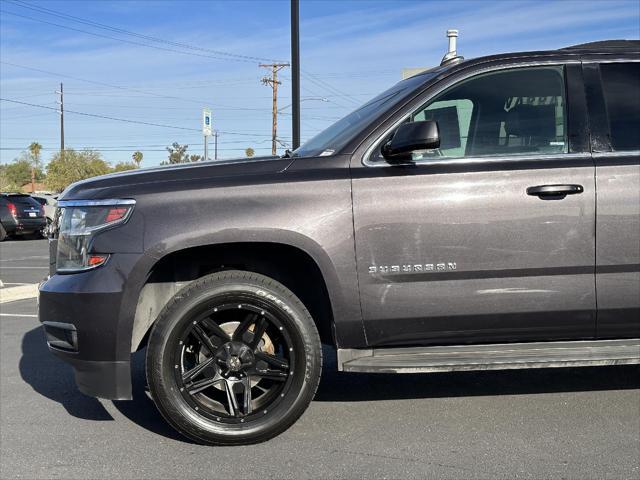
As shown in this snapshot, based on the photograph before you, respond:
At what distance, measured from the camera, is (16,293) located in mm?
8656

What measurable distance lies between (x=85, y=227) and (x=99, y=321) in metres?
0.50

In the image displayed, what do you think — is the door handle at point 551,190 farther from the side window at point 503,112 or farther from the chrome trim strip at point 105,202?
the chrome trim strip at point 105,202

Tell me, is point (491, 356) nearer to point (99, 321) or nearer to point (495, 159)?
point (495, 159)

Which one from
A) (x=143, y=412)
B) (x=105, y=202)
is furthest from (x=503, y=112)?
(x=143, y=412)

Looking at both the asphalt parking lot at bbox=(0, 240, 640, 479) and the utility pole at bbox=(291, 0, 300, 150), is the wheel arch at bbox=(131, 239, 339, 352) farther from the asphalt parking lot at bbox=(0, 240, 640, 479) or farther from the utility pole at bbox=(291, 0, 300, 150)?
the utility pole at bbox=(291, 0, 300, 150)

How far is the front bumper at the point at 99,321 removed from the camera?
129 inches

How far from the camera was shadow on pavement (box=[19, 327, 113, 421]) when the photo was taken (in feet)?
13.6

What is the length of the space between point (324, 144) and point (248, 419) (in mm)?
1675

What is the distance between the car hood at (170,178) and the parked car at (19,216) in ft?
64.7

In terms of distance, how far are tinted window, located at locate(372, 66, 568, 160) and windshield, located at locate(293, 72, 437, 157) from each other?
0.20 metres

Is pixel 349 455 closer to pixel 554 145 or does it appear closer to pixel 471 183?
pixel 471 183

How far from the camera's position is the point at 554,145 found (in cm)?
360

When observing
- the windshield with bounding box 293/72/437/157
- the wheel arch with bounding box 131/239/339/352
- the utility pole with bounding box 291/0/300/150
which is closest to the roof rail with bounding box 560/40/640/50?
the windshield with bounding box 293/72/437/157

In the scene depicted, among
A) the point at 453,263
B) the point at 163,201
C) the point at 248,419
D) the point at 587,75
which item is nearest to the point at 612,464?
the point at 453,263
